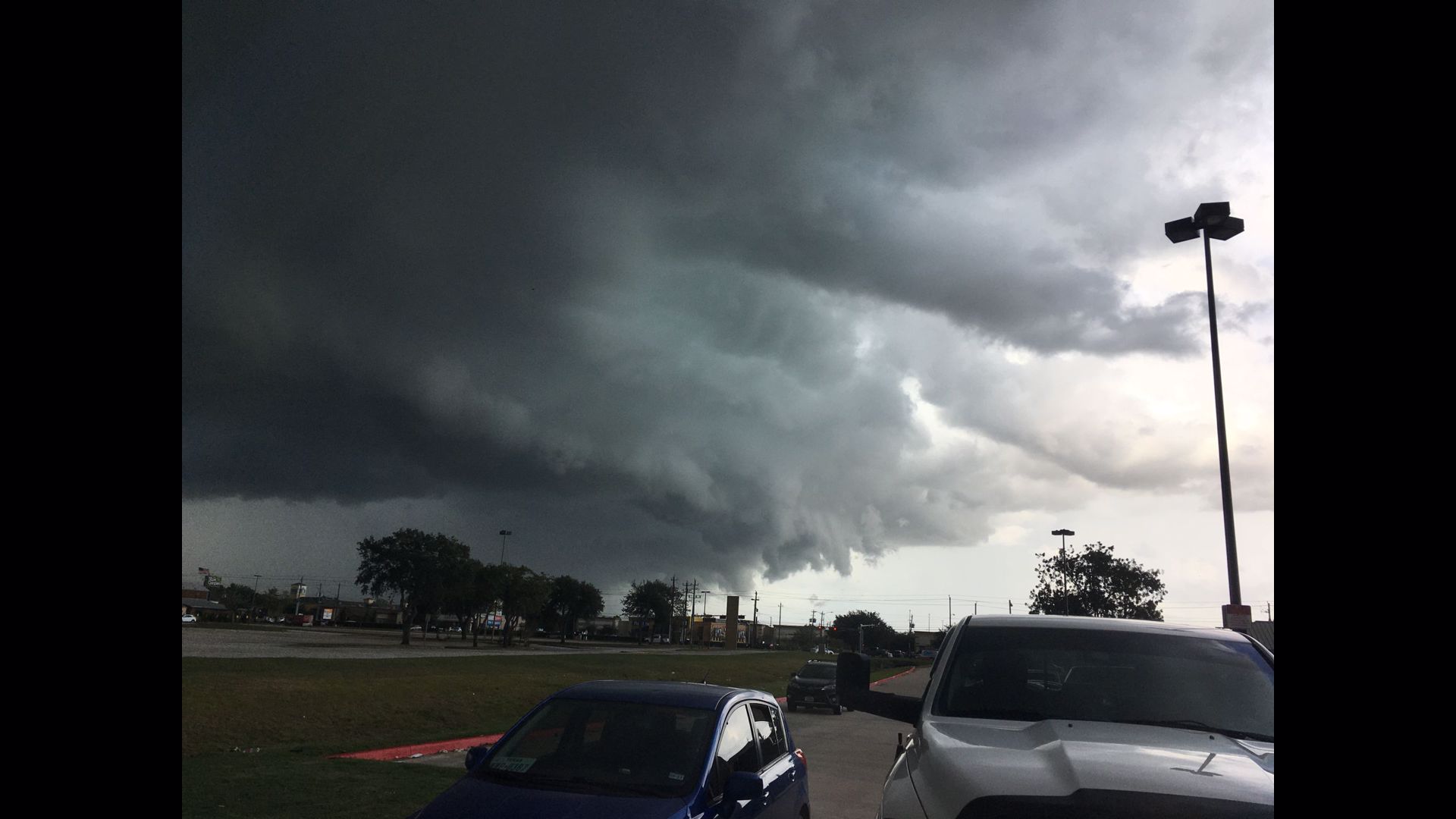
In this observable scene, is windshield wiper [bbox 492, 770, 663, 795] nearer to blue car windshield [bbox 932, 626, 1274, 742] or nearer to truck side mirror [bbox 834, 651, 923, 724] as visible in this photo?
truck side mirror [bbox 834, 651, 923, 724]

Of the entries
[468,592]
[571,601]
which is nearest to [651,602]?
[571,601]

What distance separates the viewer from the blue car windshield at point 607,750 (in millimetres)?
6082

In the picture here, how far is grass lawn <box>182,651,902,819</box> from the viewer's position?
11445 millimetres

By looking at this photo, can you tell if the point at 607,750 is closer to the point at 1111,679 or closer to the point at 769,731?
the point at 769,731

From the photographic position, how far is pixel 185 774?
12.9 meters

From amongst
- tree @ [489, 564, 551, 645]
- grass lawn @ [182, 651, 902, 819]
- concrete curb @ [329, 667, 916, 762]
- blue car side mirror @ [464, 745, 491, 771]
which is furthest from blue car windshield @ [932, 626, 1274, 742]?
tree @ [489, 564, 551, 645]

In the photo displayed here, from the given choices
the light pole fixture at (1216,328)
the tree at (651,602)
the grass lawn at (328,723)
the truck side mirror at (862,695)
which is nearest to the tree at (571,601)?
the tree at (651,602)

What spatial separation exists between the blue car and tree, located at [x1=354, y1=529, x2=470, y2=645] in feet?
235

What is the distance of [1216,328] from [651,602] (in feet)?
424

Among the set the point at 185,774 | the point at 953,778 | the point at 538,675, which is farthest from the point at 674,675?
the point at 953,778

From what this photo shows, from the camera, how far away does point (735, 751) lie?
22.8ft

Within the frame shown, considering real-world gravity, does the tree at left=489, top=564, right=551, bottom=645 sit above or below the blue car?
below
